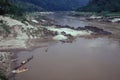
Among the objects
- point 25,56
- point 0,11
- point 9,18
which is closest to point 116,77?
point 25,56

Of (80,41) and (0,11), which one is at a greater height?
(0,11)

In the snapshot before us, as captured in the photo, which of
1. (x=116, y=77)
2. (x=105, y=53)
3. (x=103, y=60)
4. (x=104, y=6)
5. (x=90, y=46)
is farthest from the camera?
(x=104, y=6)

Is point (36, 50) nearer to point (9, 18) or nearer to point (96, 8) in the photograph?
point (9, 18)

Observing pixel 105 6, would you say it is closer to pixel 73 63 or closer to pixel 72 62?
pixel 72 62

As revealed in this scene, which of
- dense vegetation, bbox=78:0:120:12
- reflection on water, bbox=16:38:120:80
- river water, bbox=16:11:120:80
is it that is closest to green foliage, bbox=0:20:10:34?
river water, bbox=16:11:120:80

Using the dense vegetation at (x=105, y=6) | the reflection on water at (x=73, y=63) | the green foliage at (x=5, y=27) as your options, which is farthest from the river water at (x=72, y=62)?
the dense vegetation at (x=105, y=6)

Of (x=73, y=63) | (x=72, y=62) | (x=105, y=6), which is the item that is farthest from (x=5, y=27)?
(x=105, y=6)

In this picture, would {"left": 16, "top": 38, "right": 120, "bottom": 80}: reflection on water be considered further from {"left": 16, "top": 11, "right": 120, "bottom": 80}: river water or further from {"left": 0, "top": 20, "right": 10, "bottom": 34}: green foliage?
{"left": 0, "top": 20, "right": 10, "bottom": 34}: green foliage
